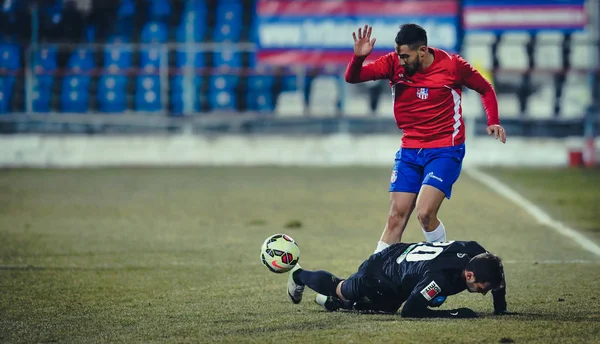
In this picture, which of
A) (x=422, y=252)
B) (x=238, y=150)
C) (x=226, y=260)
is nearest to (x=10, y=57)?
(x=238, y=150)

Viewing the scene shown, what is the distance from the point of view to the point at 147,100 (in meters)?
22.2

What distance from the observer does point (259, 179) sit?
18.2 meters

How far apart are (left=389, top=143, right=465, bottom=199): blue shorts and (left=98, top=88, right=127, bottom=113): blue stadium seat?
1498 centimetres

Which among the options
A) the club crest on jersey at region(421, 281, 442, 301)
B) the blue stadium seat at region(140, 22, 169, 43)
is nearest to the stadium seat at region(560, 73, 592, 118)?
the blue stadium seat at region(140, 22, 169, 43)

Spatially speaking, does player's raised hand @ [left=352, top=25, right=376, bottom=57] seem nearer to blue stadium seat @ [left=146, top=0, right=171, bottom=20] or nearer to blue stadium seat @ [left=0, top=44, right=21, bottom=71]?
blue stadium seat @ [left=0, top=44, right=21, bottom=71]

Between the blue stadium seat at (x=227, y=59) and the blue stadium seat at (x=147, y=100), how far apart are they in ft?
4.73

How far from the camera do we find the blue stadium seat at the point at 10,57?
21672 millimetres

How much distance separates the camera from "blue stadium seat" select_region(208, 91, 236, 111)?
2239cm

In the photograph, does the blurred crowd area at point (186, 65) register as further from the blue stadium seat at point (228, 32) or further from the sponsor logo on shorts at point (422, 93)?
the sponsor logo on shorts at point (422, 93)

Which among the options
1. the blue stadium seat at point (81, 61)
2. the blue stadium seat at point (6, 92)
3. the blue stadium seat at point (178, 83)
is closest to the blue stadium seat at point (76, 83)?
the blue stadium seat at point (81, 61)

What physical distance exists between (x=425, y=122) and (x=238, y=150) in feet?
43.2

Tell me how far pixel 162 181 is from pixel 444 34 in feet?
21.9

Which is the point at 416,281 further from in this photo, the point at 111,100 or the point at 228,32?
the point at 228,32

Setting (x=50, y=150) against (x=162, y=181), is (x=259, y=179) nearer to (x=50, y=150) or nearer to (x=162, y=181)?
(x=162, y=181)
